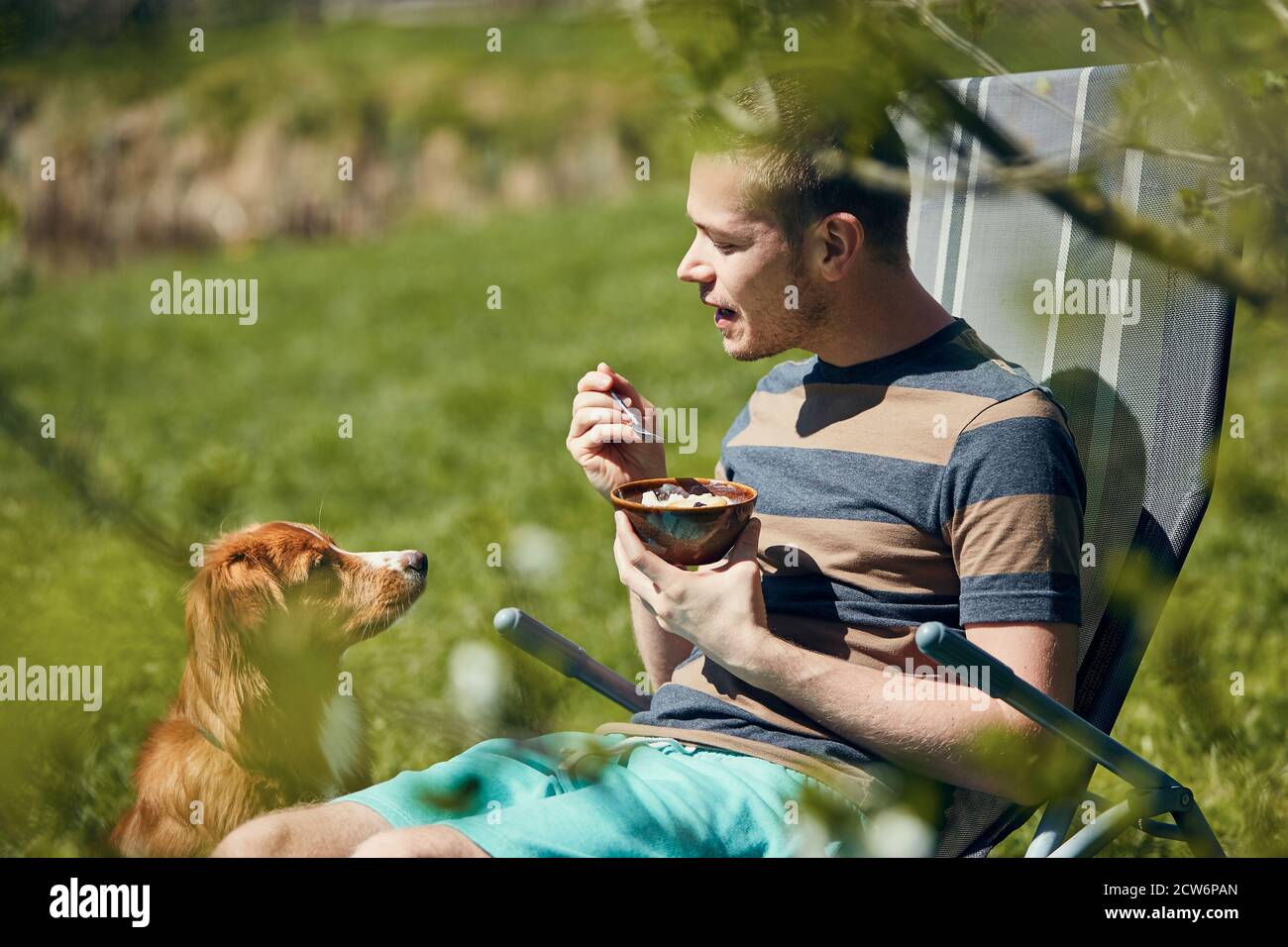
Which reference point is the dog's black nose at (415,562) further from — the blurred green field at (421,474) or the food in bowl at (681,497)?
the food in bowl at (681,497)

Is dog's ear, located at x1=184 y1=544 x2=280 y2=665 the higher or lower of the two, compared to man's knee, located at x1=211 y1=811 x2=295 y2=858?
higher

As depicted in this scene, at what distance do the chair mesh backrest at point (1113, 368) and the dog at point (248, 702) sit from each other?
1.13 meters

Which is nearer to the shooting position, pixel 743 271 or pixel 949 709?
pixel 949 709

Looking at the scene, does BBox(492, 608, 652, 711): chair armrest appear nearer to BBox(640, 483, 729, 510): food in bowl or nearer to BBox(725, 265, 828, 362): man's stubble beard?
BBox(640, 483, 729, 510): food in bowl

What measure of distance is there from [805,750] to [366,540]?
3.75 meters

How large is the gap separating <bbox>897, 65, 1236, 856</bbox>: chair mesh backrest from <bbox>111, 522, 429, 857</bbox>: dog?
3.72 feet

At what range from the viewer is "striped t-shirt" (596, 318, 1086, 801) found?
6.52ft

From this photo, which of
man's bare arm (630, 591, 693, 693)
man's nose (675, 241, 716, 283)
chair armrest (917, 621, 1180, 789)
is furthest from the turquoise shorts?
man's nose (675, 241, 716, 283)

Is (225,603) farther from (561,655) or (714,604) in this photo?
(714,604)

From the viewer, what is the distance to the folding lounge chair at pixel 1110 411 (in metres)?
2.18

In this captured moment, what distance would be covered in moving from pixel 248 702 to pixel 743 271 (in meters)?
1.14

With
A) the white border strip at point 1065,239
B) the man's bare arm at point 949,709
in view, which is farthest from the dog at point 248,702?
the white border strip at point 1065,239

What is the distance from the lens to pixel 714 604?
2.01 m

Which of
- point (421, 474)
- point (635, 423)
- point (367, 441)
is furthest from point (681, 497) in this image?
point (367, 441)
